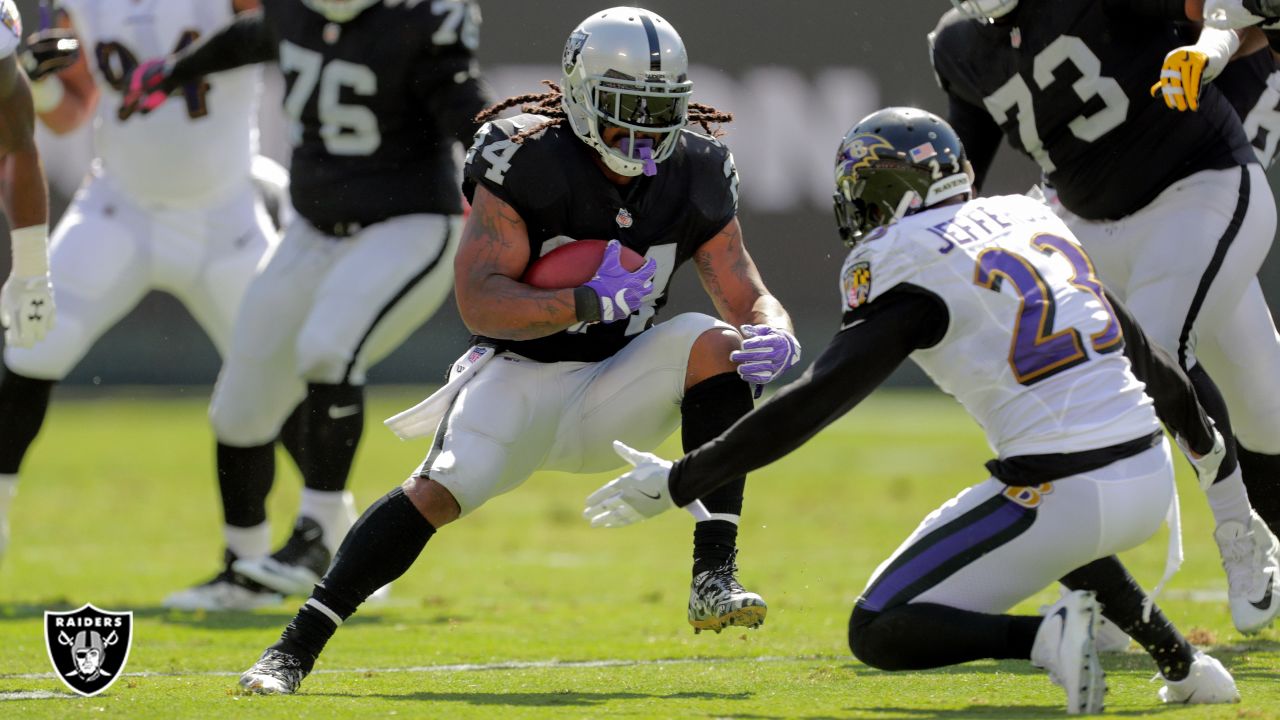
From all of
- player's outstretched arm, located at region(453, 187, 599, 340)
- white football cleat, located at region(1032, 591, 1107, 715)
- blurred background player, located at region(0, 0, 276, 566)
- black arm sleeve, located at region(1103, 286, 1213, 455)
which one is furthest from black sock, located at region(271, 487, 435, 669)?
blurred background player, located at region(0, 0, 276, 566)

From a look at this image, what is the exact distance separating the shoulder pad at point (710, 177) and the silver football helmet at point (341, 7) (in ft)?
6.86

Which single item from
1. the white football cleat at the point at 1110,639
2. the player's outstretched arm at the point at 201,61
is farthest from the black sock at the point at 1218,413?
the player's outstretched arm at the point at 201,61

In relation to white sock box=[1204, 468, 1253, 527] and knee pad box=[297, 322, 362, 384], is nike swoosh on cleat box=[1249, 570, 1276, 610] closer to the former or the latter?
white sock box=[1204, 468, 1253, 527]

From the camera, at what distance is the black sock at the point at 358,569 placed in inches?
167

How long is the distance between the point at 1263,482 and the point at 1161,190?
105 cm

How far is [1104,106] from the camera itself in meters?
5.23

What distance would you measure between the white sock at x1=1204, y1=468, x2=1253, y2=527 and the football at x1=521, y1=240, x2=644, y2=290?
5.96ft

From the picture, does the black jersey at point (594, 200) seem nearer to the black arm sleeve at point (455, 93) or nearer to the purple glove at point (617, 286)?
the purple glove at point (617, 286)

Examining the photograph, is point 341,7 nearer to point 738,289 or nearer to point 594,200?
point 594,200

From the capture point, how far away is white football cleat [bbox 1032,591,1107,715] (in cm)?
349

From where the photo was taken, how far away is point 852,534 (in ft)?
30.4

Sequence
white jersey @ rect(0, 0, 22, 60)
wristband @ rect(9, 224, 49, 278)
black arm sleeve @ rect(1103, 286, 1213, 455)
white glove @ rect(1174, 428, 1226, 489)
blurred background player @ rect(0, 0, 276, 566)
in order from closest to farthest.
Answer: black arm sleeve @ rect(1103, 286, 1213, 455) < white glove @ rect(1174, 428, 1226, 489) < white jersey @ rect(0, 0, 22, 60) < wristband @ rect(9, 224, 49, 278) < blurred background player @ rect(0, 0, 276, 566)

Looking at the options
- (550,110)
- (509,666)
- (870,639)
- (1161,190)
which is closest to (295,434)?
(509,666)

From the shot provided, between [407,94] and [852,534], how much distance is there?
3.94 m
